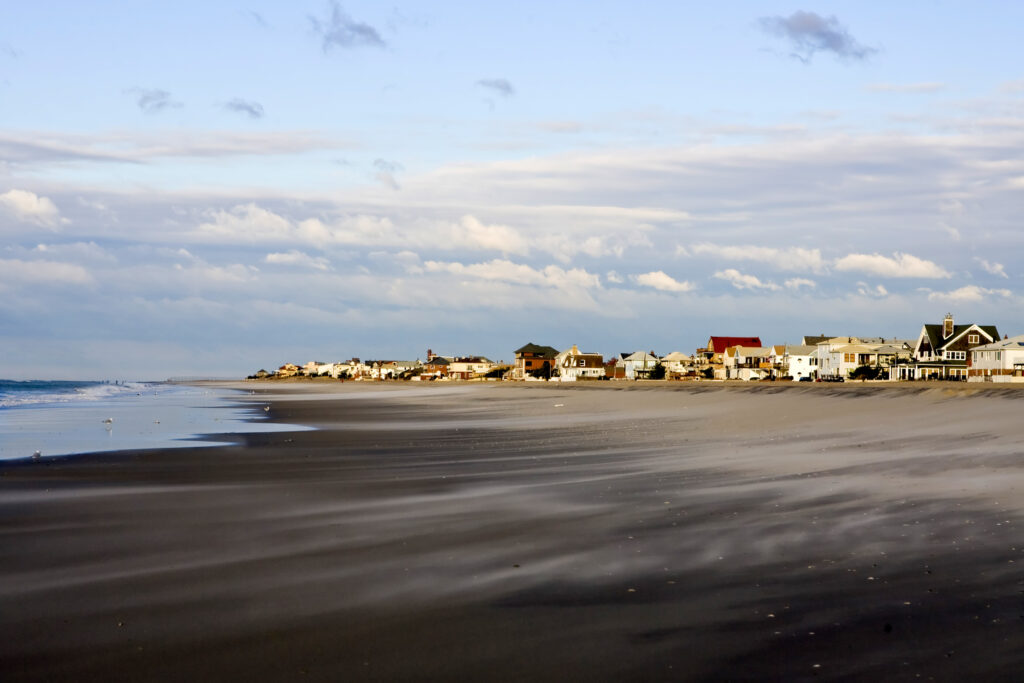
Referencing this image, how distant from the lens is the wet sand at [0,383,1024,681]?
762cm

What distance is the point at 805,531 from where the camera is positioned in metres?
12.9

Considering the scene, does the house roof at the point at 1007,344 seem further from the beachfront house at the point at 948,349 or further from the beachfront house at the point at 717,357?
the beachfront house at the point at 717,357

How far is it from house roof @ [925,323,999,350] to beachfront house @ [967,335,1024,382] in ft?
19.1

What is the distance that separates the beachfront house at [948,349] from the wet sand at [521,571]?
334ft

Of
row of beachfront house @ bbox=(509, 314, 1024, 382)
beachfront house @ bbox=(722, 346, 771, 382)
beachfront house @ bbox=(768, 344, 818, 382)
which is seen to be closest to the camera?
row of beachfront house @ bbox=(509, 314, 1024, 382)

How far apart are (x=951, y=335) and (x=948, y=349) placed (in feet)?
9.69

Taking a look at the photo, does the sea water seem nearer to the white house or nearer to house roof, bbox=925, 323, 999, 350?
house roof, bbox=925, 323, 999, 350

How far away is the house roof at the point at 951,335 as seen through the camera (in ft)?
382

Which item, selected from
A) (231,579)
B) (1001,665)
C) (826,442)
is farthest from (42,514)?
(826,442)

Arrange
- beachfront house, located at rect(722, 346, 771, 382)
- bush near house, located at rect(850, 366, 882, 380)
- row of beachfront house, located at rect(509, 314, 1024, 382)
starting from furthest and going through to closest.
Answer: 1. beachfront house, located at rect(722, 346, 771, 382)
2. bush near house, located at rect(850, 366, 882, 380)
3. row of beachfront house, located at rect(509, 314, 1024, 382)

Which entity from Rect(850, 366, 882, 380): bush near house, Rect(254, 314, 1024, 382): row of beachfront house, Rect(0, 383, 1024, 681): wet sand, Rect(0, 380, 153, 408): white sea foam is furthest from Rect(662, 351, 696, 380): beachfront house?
Rect(0, 383, 1024, 681): wet sand

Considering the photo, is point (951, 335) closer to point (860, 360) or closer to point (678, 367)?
point (860, 360)

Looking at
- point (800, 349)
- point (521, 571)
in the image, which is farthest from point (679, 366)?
point (521, 571)

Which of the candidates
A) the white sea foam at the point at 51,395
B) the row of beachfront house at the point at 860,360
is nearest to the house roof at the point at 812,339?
the row of beachfront house at the point at 860,360
